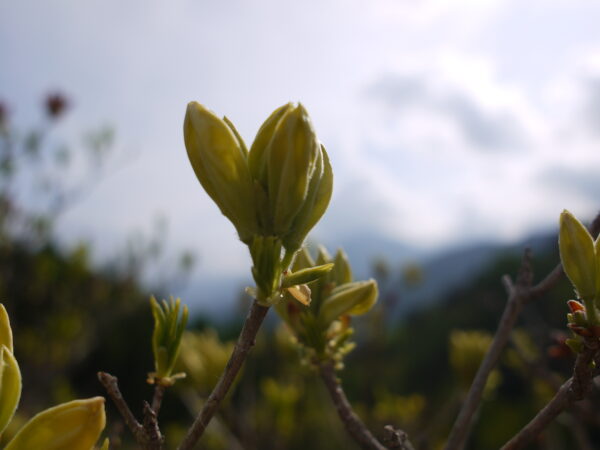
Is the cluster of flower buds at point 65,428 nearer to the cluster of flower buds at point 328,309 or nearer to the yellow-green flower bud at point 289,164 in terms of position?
the yellow-green flower bud at point 289,164

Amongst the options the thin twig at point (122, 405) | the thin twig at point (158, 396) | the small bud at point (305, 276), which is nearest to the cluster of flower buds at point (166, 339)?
the thin twig at point (158, 396)

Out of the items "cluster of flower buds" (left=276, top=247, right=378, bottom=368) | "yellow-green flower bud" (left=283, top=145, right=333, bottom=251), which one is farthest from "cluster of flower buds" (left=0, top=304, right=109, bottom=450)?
"cluster of flower buds" (left=276, top=247, right=378, bottom=368)

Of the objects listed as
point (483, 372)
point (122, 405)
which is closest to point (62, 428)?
point (122, 405)

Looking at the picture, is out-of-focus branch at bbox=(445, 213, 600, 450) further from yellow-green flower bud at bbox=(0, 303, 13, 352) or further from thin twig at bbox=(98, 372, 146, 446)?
yellow-green flower bud at bbox=(0, 303, 13, 352)

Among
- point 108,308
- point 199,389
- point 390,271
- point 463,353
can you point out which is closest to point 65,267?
point 108,308

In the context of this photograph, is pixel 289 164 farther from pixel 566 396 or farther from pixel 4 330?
pixel 566 396

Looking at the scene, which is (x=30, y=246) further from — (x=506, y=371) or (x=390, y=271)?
(x=506, y=371)
